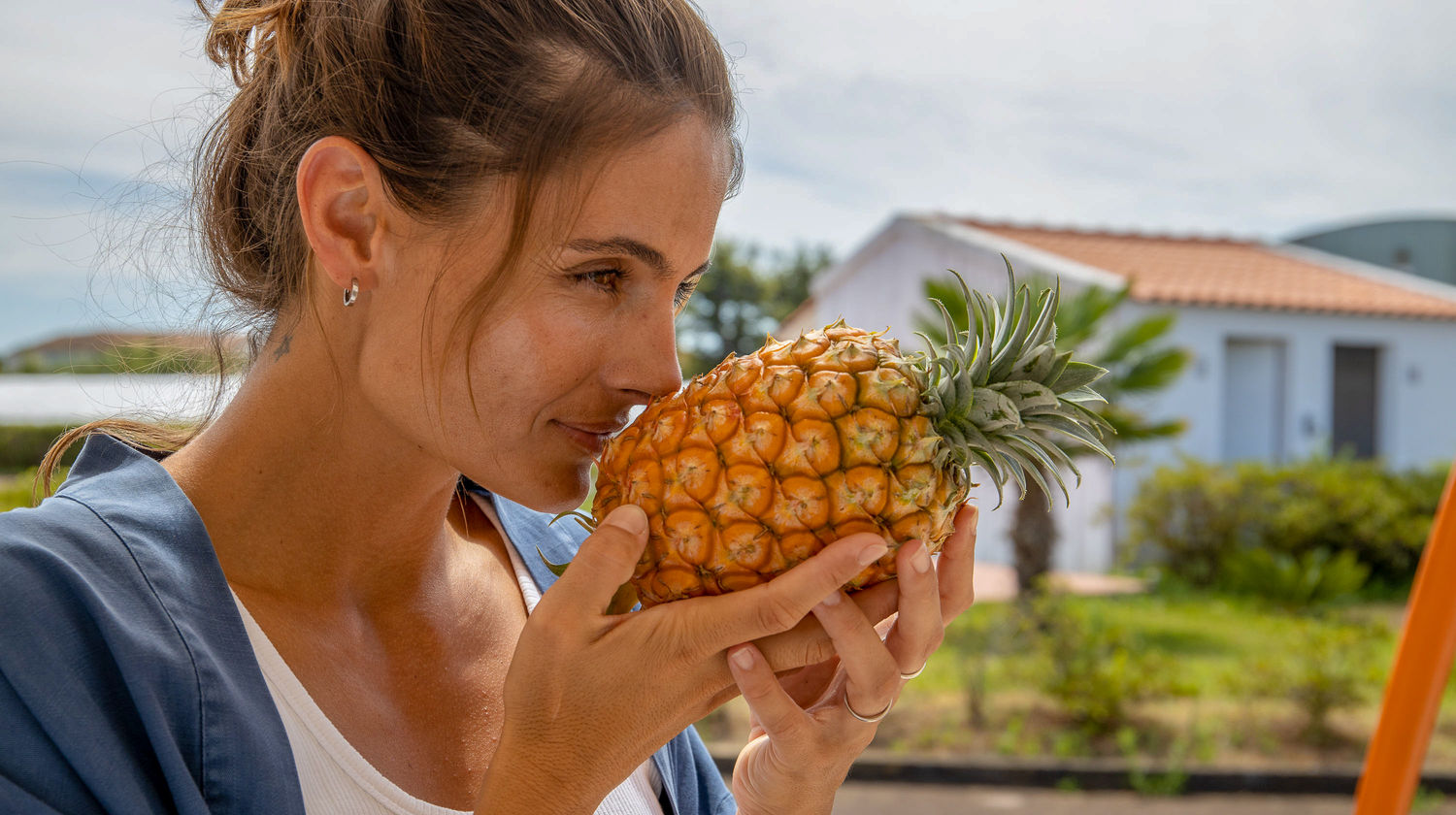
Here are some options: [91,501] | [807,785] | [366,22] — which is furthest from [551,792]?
[366,22]

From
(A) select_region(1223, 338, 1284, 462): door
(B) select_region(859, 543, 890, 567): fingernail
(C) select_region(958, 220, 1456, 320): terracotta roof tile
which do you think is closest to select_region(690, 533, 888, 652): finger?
(B) select_region(859, 543, 890, 567): fingernail

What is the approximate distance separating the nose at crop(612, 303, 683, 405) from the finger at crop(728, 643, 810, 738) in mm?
457

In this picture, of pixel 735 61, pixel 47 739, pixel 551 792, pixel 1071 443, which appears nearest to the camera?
pixel 47 739

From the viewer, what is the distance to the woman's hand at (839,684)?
1707 millimetres

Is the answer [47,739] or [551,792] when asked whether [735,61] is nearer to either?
[551,792]

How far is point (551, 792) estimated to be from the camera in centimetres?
158

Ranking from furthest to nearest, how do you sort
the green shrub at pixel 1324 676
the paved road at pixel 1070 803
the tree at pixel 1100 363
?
the tree at pixel 1100 363 < the green shrub at pixel 1324 676 < the paved road at pixel 1070 803

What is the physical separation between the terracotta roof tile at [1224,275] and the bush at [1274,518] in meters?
2.83

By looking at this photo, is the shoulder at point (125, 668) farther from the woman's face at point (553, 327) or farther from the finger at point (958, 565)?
the finger at point (958, 565)

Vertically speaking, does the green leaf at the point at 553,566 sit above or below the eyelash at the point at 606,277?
below

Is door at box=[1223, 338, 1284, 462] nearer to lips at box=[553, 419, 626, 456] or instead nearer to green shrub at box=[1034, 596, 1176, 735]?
green shrub at box=[1034, 596, 1176, 735]

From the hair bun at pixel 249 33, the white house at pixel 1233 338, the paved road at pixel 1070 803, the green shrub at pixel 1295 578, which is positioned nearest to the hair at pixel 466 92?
the hair bun at pixel 249 33

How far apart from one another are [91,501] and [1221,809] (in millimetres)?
6639

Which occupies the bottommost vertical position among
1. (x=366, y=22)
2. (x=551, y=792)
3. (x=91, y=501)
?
(x=551, y=792)
